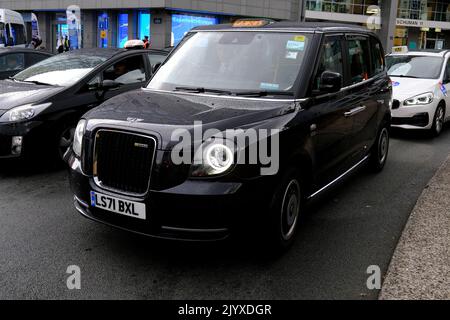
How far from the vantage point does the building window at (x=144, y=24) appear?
1176 inches

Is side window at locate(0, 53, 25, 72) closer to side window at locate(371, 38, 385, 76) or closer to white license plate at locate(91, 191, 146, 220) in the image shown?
side window at locate(371, 38, 385, 76)

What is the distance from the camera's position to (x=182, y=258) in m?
3.88

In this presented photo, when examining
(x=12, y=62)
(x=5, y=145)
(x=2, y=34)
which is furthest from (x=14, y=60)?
(x=2, y=34)

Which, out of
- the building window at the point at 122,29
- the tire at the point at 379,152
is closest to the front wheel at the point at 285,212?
the tire at the point at 379,152

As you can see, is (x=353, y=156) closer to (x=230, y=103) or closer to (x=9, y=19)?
(x=230, y=103)

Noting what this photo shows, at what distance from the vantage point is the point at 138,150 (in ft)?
11.3

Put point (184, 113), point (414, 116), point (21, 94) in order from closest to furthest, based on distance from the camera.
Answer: point (184, 113), point (21, 94), point (414, 116)

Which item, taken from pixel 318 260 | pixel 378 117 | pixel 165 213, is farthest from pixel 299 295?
pixel 378 117

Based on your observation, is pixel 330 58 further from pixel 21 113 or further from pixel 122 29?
pixel 122 29

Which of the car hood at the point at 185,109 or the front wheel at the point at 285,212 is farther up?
the car hood at the point at 185,109

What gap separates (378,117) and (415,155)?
2.32 metres

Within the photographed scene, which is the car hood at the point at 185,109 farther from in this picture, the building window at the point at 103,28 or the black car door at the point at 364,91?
the building window at the point at 103,28

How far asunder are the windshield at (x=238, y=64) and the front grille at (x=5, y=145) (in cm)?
228

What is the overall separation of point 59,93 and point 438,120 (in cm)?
745
